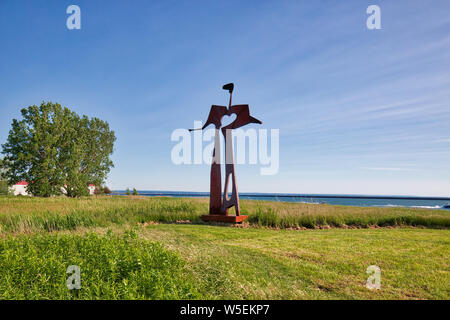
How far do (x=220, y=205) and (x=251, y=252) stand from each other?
4.97 metres

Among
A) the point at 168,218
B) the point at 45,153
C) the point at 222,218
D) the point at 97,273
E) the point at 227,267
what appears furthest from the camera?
the point at 45,153

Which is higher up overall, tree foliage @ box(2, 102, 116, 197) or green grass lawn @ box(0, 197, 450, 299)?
tree foliage @ box(2, 102, 116, 197)

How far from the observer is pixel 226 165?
1022 centimetres

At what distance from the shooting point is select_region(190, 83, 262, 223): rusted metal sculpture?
998 centimetres

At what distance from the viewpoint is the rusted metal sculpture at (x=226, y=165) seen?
9.98 metres

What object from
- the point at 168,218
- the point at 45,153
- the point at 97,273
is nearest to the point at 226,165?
the point at 168,218

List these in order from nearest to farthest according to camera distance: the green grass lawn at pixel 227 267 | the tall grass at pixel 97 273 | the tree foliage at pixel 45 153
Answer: the tall grass at pixel 97 273
the green grass lawn at pixel 227 267
the tree foliage at pixel 45 153

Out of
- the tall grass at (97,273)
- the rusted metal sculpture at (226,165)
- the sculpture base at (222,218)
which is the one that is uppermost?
the rusted metal sculpture at (226,165)

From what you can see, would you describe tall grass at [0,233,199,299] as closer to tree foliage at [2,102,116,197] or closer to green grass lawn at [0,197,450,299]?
green grass lawn at [0,197,450,299]

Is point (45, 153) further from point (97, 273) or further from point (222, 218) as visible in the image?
point (97, 273)

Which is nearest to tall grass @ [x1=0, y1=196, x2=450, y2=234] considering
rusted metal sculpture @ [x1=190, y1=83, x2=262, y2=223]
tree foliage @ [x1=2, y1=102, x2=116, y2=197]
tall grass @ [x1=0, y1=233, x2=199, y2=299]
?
rusted metal sculpture @ [x1=190, y1=83, x2=262, y2=223]

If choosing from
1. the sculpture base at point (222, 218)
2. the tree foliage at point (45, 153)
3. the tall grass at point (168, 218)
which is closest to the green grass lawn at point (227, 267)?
the tall grass at point (168, 218)

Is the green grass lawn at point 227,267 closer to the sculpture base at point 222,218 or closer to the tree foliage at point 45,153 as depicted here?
the sculpture base at point 222,218
